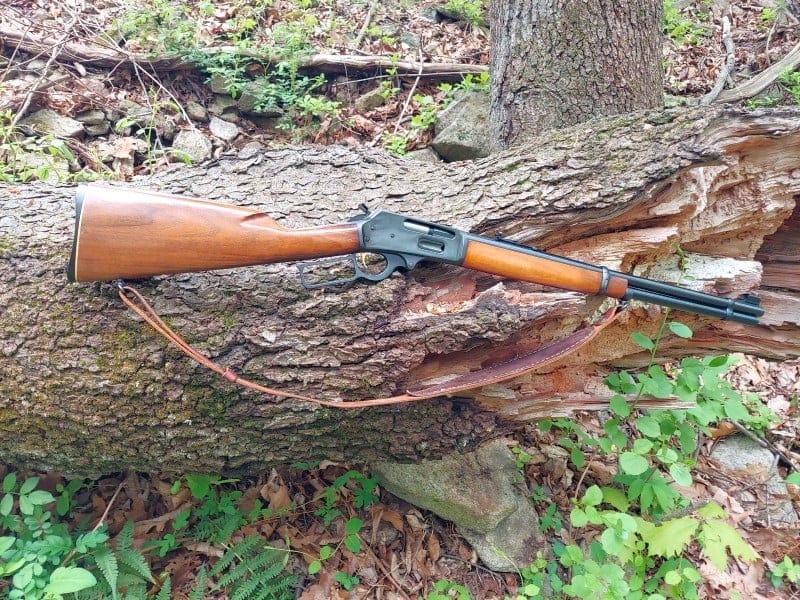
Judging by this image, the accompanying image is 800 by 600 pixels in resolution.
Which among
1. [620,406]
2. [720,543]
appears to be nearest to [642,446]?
[620,406]

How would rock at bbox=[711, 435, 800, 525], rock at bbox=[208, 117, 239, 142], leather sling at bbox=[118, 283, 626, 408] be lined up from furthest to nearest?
rock at bbox=[208, 117, 239, 142] < rock at bbox=[711, 435, 800, 525] < leather sling at bbox=[118, 283, 626, 408]

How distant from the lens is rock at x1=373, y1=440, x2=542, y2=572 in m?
2.95

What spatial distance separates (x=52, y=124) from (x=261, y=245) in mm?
3470

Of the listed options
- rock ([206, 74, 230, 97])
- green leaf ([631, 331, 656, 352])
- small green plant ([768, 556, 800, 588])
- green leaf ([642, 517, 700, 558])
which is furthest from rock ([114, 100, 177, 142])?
small green plant ([768, 556, 800, 588])

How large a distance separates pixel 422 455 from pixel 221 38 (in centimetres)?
470

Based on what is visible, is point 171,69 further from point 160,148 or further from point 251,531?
point 251,531

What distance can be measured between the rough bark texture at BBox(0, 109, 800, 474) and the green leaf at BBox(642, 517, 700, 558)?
67 centimetres

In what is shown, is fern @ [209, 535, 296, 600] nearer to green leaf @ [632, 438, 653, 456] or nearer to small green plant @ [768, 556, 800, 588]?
green leaf @ [632, 438, 653, 456]

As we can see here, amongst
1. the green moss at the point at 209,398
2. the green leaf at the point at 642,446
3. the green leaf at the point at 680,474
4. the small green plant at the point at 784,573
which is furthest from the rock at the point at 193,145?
the small green plant at the point at 784,573

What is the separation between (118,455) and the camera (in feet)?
7.45

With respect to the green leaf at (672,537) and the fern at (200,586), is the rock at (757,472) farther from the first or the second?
the fern at (200,586)

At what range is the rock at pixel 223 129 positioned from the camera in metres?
4.89

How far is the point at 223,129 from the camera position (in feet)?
16.1

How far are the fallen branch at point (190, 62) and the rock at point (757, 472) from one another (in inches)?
163
